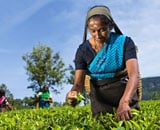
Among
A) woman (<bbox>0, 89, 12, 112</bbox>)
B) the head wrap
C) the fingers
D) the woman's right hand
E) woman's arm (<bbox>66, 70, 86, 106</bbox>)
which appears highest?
woman (<bbox>0, 89, 12, 112</bbox>)

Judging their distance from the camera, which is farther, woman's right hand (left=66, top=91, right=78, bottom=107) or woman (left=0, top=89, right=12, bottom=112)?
woman (left=0, top=89, right=12, bottom=112)

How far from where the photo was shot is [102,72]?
445cm

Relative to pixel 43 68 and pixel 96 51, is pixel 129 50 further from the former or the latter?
pixel 43 68

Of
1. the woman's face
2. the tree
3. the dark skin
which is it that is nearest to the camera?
the dark skin

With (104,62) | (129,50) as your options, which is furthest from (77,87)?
(129,50)

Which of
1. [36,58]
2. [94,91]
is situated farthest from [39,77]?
[94,91]

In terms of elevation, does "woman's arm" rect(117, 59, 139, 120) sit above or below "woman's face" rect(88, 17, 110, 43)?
below

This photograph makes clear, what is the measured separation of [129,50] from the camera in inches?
Answer: 166

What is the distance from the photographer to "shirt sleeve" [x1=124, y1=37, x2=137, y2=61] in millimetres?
4176

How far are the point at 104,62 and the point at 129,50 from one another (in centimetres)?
29

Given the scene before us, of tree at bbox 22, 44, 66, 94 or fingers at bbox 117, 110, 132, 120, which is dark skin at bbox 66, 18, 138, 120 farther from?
tree at bbox 22, 44, 66, 94

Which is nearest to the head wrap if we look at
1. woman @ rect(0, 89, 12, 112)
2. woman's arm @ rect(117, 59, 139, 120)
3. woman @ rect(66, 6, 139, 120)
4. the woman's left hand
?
woman @ rect(66, 6, 139, 120)

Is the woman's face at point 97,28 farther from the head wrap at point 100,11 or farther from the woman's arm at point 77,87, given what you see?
the woman's arm at point 77,87

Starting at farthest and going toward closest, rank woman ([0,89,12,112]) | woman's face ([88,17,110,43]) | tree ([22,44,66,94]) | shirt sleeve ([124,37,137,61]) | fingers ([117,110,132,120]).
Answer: tree ([22,44,66,94]), woman ([0,89,12,112]), shirt sleeve ([124,37,137,61]), woman's face ([88,17,110,43]), fingers ([117,110,132,120])
